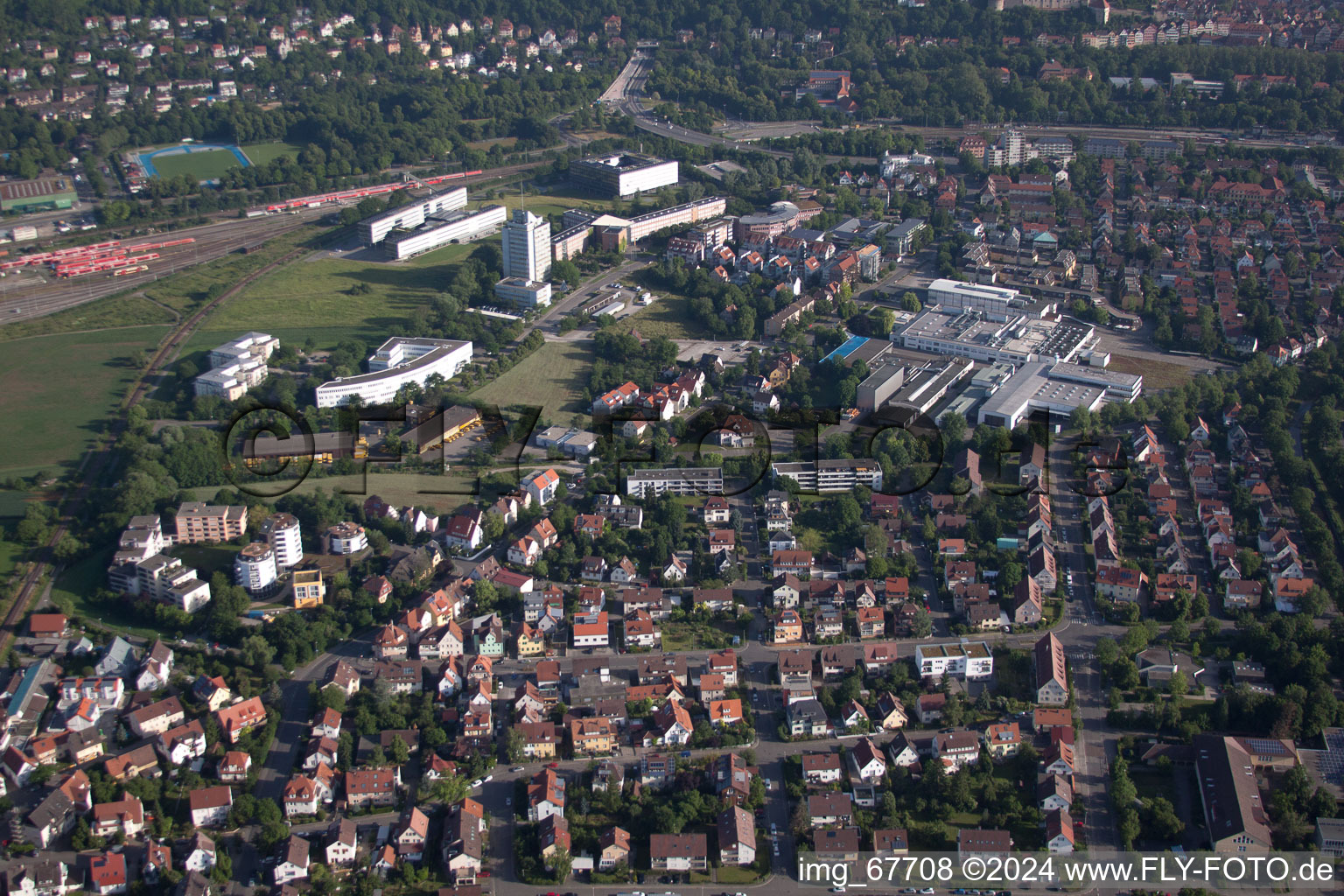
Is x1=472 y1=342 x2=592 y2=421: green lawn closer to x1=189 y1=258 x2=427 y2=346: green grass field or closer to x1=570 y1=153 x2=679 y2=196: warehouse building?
x1=189 y1=258 x2=427 y2=346: green grass field

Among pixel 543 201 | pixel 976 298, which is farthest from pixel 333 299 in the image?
pixel 976 298

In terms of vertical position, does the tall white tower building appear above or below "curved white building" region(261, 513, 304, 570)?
above

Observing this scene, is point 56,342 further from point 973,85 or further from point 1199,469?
point 973,85

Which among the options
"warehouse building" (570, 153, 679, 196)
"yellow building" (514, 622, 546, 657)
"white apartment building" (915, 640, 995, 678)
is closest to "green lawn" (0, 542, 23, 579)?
"yellow building" (514, 622, 546, 657)

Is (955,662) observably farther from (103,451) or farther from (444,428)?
(103,451)

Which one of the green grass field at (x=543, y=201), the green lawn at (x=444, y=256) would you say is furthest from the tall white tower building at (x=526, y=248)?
the green grass field at (x=543, y=201)

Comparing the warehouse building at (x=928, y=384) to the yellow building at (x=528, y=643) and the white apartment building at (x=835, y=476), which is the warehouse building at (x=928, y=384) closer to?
the white apartment building at (x=835, y=476)

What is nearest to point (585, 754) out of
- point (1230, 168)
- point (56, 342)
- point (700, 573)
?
point (700, 573)
